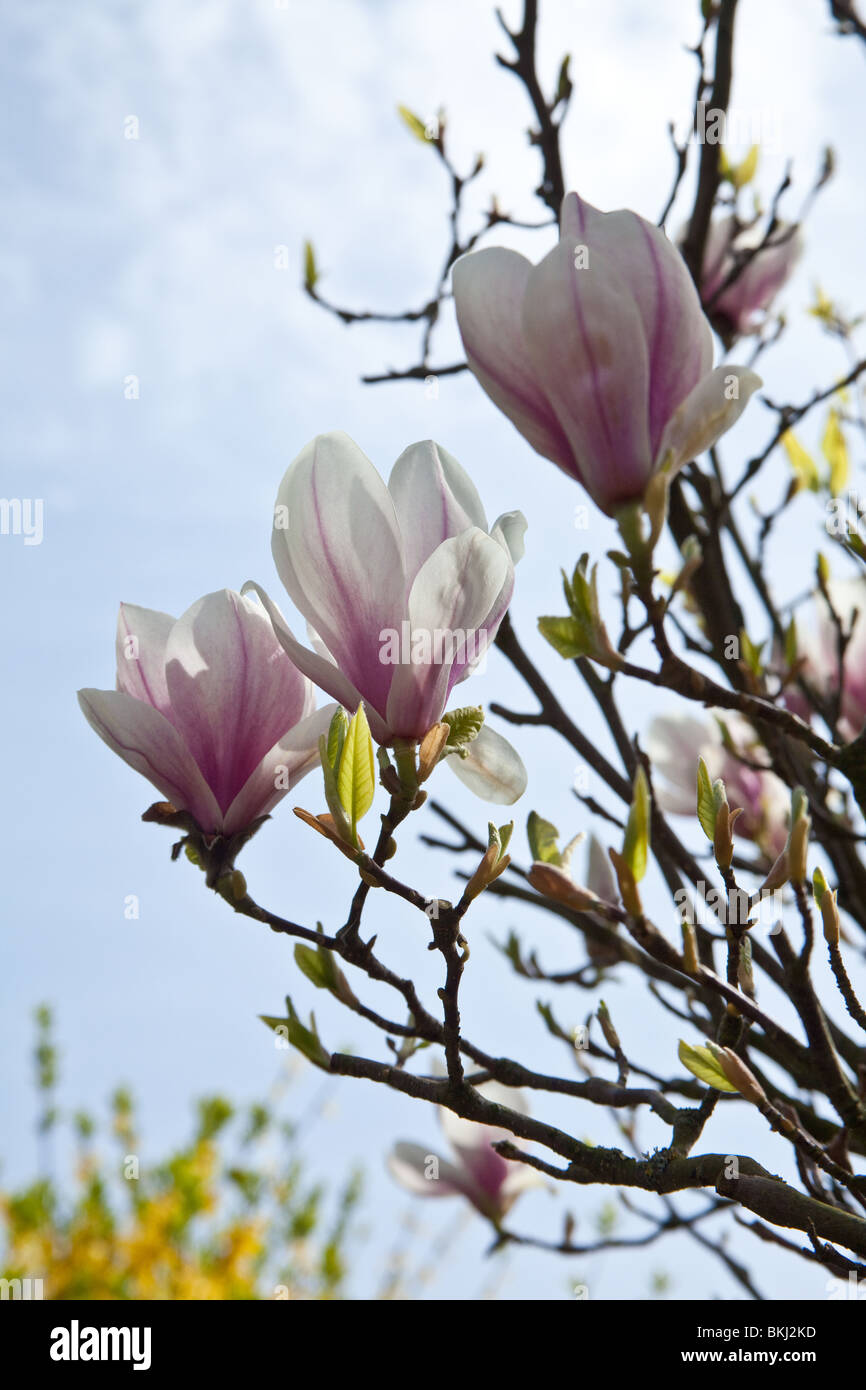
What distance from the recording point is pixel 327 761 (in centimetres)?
64

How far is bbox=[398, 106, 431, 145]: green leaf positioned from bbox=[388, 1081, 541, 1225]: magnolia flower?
4.18 feet

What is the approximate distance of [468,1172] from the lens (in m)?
1.50

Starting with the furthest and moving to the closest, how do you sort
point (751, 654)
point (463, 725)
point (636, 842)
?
point (751, 654), point (463, 725), point (636, 842)

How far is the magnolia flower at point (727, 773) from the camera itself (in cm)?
141

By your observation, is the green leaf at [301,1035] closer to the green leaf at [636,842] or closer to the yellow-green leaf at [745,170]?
the green leaf at [636,842]

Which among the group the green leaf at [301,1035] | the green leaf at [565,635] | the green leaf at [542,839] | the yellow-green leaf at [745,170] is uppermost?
the yellow-green leaf at [745,170]

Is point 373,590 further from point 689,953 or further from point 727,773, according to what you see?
point 727,773

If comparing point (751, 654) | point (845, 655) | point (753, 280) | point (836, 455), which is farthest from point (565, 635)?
point (753, 280)

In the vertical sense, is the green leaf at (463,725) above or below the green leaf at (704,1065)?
above

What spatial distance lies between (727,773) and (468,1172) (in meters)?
0.61

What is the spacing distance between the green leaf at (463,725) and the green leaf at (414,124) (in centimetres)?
113

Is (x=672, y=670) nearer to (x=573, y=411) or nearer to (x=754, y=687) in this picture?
(x=573, y=411)

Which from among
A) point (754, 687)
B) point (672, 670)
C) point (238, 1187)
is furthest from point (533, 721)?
point (238, 1187)

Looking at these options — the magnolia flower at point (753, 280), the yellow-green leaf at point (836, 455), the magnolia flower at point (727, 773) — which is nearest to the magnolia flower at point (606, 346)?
the magnolia flower at point (727, 773)
